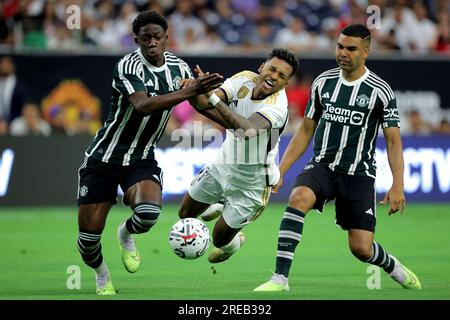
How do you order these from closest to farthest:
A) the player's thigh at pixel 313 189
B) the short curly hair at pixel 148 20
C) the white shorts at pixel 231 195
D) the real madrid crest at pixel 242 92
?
the short curly hair at pixel 148 20 → the player's thigh at pixel 313 189 → the real madrid crest at pixel 242 92 → the white shorts at pixel 231 195

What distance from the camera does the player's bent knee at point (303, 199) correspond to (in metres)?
10.1

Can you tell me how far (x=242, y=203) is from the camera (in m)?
10.9

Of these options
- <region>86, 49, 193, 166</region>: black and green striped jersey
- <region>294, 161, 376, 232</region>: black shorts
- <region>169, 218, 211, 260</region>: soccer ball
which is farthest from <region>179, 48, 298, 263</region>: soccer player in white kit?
<region>169, 218, 211, 260</region>: soccer ball

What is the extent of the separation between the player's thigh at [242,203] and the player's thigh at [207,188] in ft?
0.36

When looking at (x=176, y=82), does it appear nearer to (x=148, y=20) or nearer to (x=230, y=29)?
(x=148, y=20)

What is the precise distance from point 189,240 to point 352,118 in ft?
6.68

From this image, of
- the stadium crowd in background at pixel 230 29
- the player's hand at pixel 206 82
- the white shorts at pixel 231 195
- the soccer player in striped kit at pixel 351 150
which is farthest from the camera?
the stadium crowd in background at pixel 230 29

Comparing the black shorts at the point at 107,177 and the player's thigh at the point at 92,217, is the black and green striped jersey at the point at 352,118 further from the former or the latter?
the player's thigh at the point at 92,217

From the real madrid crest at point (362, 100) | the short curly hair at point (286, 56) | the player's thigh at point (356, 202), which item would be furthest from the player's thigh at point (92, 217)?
the real madrid crest at point (362, 100)

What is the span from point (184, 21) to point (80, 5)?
2145mm

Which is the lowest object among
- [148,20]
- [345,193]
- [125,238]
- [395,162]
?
[125,238]

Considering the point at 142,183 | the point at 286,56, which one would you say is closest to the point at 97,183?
the point at 142,183
